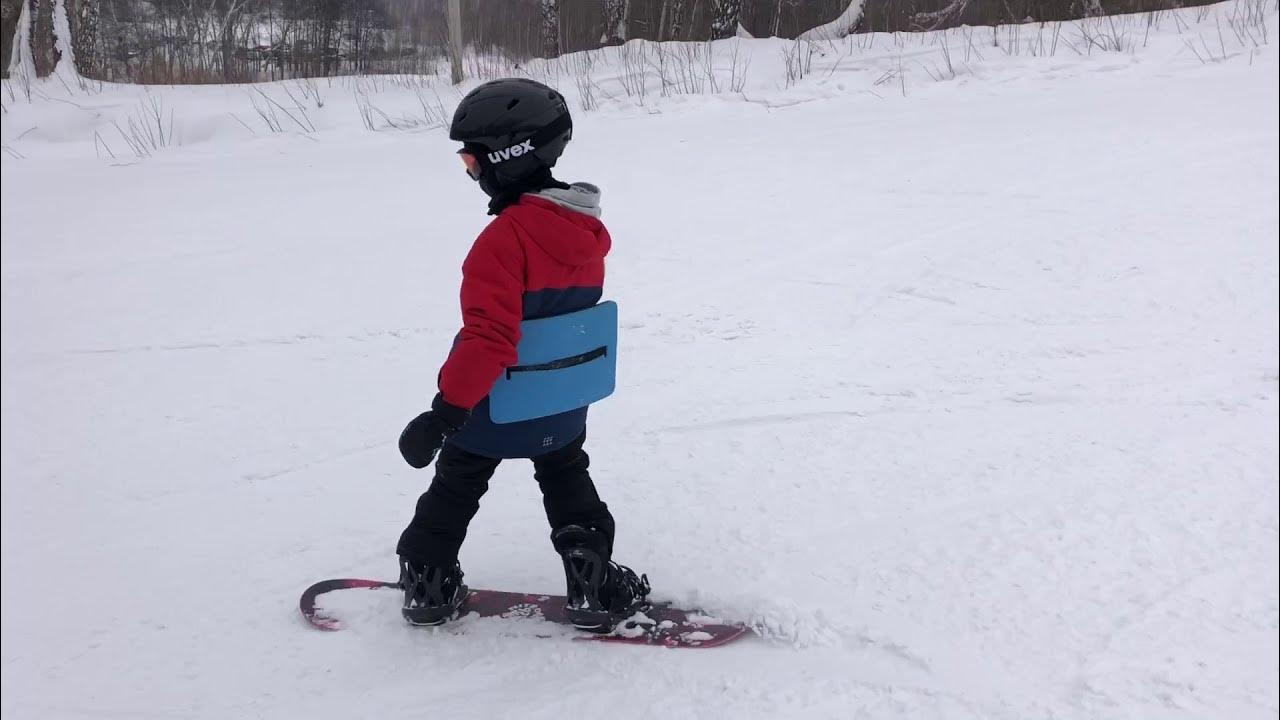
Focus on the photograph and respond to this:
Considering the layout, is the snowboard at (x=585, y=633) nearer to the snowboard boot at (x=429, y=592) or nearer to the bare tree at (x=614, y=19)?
the snowboard boot at (x=429, y=592)

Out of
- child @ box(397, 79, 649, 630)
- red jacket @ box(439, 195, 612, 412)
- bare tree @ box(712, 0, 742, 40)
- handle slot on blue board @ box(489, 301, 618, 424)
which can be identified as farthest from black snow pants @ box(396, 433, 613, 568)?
bare tree @ box(712, 0, 742, 40)

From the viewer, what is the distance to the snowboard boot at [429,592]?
230cm

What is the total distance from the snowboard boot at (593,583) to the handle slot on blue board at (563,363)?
45 centimetres

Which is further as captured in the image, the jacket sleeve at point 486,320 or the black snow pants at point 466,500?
the black snow pants at point 466,500

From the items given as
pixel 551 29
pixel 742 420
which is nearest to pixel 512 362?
pixel 742 420

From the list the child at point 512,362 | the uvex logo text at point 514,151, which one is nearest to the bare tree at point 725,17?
the child at point 512,362

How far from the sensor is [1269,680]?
2.05m

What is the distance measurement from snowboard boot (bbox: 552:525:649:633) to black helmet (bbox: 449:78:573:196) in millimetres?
855

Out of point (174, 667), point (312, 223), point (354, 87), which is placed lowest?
point (174, 667)

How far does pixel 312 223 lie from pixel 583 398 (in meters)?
4.43

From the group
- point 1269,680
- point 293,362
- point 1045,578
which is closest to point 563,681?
point 1045,578

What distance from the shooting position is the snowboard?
2299 millimetres

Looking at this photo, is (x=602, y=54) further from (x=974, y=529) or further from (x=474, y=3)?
A: (x=974, y=529)

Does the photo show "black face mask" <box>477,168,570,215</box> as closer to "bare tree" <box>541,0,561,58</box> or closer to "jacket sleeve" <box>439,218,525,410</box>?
"jacket sleeve" <box>439,218,525,410</box>
